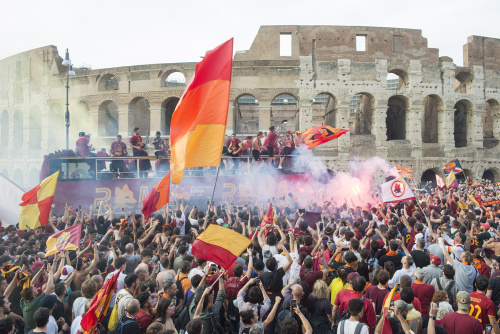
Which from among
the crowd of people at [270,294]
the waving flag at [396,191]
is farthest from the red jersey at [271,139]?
the crowd of people at [270,294]

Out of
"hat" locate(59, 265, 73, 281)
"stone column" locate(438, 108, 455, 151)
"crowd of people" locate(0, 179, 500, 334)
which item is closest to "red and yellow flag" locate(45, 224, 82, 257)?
"crowd of people" locate(0, 179, 500, 334)

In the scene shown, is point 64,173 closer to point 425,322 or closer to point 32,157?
point 425,322

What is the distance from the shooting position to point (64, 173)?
640 inches

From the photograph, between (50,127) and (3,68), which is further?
(3,68)

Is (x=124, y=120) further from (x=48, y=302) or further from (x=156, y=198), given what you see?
(x=48, y=302)

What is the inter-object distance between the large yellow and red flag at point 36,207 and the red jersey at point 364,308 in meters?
8.22

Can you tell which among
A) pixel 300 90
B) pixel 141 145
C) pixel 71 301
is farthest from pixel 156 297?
pixel 300 90

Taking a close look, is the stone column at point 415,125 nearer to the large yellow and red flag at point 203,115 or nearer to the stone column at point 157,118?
the stone column at point 157,118

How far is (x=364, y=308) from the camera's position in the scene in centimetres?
466

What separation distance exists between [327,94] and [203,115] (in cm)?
2796

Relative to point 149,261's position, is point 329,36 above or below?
above

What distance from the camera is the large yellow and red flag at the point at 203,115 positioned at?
6.73 metres

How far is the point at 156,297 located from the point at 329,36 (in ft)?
113

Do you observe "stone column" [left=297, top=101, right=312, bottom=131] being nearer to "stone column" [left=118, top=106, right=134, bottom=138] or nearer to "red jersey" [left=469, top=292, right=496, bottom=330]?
"stone column" [left=118, top=106, right=134, bottom=138]
